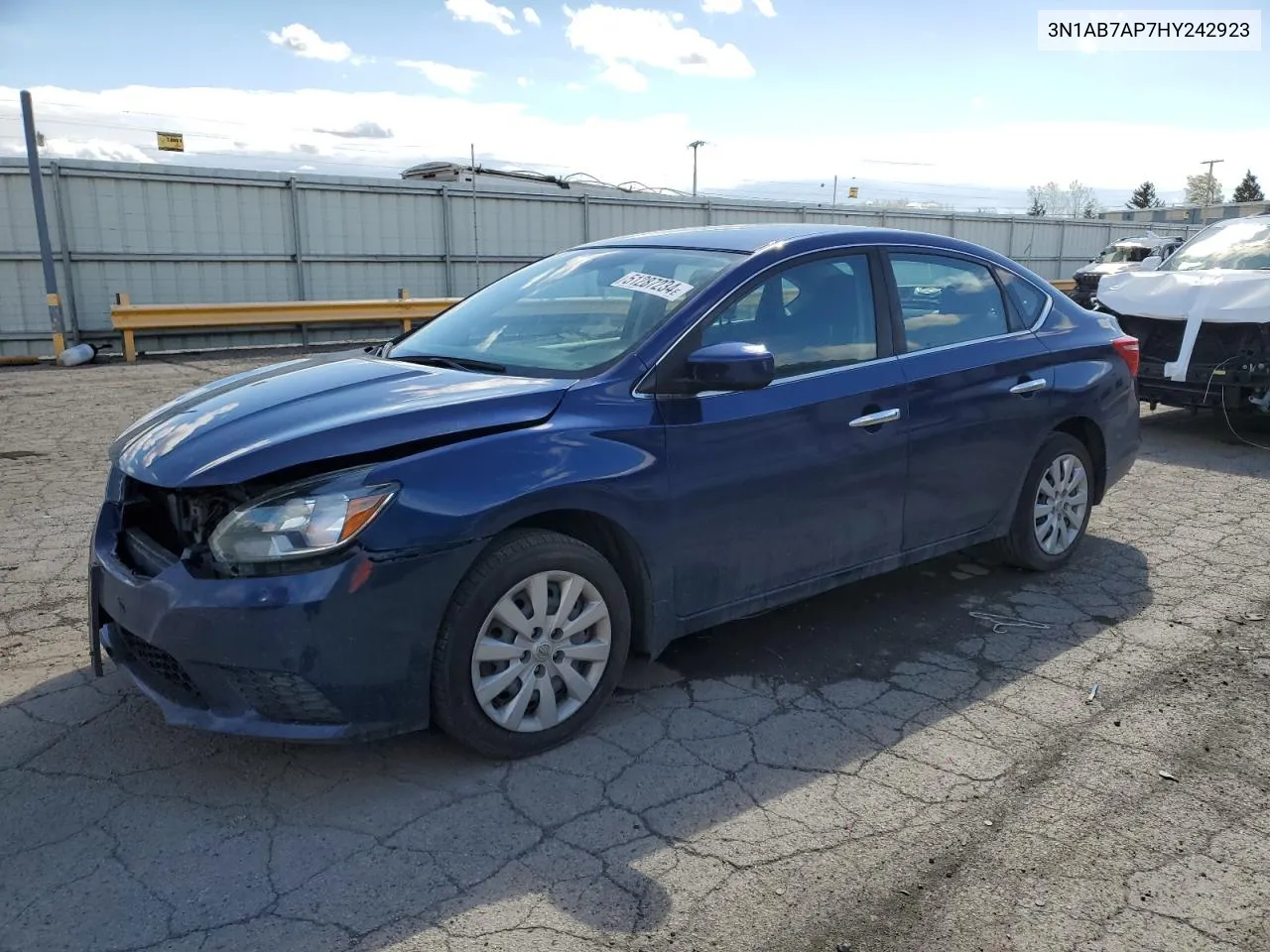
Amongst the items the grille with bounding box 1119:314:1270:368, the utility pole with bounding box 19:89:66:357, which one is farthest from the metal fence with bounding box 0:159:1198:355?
the grille with bounding box 1119:314:1270:368

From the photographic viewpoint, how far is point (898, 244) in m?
4.48

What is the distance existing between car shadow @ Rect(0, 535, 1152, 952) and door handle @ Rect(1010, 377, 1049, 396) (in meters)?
1.17

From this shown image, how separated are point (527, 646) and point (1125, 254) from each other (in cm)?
2319

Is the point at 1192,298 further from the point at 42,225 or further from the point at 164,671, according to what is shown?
the point at 42,225

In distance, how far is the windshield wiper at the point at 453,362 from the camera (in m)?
3.77

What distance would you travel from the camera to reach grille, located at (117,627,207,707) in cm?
308

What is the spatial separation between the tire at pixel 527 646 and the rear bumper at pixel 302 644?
8 centimetres

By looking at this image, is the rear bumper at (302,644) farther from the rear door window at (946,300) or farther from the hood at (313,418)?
the rear door window at (946,300)

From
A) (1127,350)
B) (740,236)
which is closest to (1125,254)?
(1127,350)

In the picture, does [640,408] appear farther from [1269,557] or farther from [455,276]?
[455,276]

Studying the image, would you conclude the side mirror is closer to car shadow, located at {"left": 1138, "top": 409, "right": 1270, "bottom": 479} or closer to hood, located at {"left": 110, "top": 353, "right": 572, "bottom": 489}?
hood, located at {"left": 110, "top": 353, "right": 572, "bottom": 489}

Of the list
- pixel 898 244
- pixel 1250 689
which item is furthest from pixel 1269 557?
pixel 898 244

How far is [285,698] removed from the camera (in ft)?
9.74

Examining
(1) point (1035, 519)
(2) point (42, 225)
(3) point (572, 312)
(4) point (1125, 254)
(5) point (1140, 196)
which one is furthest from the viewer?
(5) point (1140, 196)
